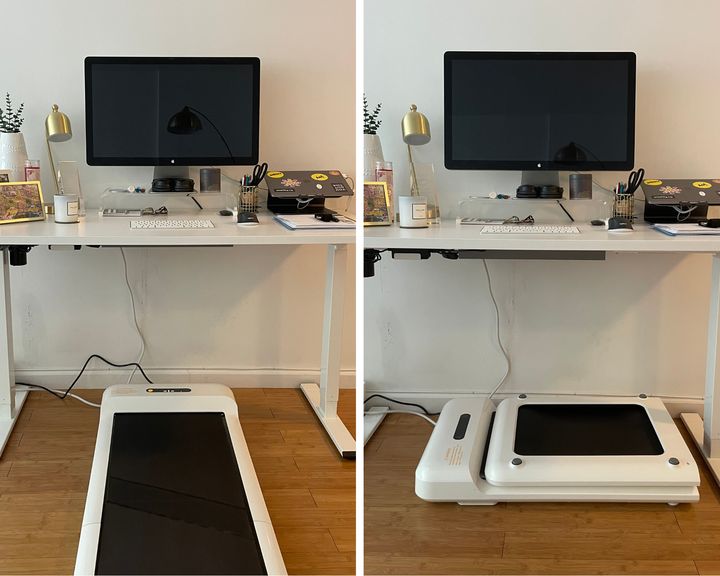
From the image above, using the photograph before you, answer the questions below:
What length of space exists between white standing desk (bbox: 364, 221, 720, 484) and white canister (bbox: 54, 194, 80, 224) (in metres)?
0.98

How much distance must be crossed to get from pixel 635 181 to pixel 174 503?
5.97 feet

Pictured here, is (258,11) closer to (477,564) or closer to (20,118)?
(20,118)

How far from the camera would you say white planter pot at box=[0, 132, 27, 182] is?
2.76 metres

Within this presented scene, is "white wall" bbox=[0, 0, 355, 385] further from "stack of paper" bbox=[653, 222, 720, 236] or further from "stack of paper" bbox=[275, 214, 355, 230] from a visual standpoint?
"stack of paper" bbox=[653, 222, 720, 236]

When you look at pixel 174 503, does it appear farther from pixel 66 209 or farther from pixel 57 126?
pixel 57 126

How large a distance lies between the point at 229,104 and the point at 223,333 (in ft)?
3.05

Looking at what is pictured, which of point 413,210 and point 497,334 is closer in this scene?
point 413,210

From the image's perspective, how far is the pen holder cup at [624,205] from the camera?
8.70ft

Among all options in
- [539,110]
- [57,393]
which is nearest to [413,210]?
[539,110]

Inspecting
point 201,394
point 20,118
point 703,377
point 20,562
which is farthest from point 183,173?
point 703,377

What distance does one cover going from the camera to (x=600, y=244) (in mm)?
2197

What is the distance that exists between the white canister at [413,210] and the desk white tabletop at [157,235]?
0.65 ft

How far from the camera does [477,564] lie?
1974 mm

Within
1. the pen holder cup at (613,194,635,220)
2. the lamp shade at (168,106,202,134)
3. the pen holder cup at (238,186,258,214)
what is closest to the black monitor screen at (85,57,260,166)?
the lamp shade at (168,106,202,134)
